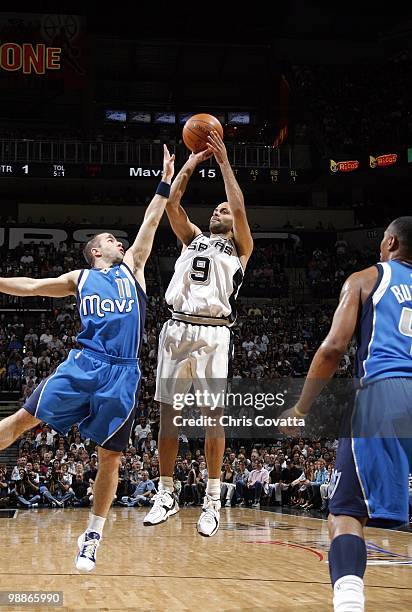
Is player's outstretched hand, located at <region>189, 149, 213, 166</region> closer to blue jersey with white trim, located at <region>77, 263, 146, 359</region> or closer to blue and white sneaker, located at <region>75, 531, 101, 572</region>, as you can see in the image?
blue jersey with white trim, located at <region>77, 263, 146, 359</region>

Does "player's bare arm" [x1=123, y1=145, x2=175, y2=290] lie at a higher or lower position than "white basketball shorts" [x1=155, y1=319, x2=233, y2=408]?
higher

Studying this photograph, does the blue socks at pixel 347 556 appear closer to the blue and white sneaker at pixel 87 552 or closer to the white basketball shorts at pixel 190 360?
the blue and white sneaker at pixel 87 552

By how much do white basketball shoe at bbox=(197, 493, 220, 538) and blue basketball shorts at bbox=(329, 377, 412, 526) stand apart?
232 cm

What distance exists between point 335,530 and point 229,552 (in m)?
6.73

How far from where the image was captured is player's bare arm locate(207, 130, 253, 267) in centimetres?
632

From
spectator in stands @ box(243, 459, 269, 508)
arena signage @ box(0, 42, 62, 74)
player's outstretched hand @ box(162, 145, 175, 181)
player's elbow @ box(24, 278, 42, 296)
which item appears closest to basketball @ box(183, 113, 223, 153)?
player's outstretched hand @ box(162, 145, 175, 181)

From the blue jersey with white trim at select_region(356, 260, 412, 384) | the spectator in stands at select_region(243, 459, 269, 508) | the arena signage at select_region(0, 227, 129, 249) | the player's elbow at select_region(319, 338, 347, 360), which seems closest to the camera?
the player's elbow at select_region(319, 338, 347, 360)

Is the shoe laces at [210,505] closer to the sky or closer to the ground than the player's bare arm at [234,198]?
closer to the ground

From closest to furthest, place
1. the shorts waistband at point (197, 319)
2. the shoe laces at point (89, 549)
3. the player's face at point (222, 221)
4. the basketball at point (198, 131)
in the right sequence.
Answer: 1. the shoe laces at point (89, 549)
2. the shorts waistband at point (197, 319)
3. the basketball at point (198, 131)
4. the player's face at point (222, 221)

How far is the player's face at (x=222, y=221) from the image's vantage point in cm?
663

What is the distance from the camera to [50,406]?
5.46 metres

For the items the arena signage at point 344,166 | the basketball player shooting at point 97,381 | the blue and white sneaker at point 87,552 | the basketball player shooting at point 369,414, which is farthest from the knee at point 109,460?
the arena signage at point 344,166

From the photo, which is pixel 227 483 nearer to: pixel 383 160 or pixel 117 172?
pixel 117 172

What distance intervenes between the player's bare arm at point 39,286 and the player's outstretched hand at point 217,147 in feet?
4.79
